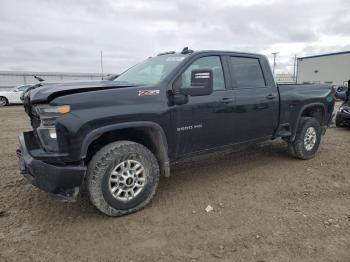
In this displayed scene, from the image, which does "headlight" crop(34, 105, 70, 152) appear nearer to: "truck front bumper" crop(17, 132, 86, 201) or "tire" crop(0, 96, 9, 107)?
"truck front bumper" crop(17, 132, 86, 201)

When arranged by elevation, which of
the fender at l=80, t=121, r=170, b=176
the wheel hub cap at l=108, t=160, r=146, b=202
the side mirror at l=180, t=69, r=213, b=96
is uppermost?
the side mirror at l=180, t=69, r=213, b=96

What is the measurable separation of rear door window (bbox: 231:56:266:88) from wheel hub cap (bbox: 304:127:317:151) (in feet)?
4.94

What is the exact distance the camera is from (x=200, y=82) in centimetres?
Result: 361

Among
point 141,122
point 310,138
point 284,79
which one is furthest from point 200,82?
point 284,79

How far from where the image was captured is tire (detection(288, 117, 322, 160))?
5754mm

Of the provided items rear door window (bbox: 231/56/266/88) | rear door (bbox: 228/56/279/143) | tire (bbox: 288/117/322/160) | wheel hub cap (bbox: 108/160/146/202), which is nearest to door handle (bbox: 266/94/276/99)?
rear door (bbox: 228/56/279/143)

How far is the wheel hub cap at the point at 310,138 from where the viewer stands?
5.86 metres

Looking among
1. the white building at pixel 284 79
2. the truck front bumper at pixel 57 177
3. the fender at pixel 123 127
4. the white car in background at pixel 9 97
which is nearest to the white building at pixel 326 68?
the white building at pixel 284 79

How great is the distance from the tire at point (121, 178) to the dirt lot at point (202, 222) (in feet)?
0.59

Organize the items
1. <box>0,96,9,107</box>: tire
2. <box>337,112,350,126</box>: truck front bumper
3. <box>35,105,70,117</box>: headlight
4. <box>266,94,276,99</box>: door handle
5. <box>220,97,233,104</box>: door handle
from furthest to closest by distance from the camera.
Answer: <box>0,96,9,107</box>: tire < <box>337,112,350,126</box>: truck front bumper < <box>266,94,276,99</box>: door handle < <box>220,97,233,104</box>: door handle < <box>35,105,70,117</box>: headlight

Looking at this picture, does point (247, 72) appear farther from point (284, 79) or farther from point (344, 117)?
point (284, 79)

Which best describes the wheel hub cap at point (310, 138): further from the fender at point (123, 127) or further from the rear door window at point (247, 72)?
the fender at point (123, 127)

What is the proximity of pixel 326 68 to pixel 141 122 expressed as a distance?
4019 centimetres

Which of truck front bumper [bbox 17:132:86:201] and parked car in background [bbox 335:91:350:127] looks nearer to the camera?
truck front bumper [bbox 17:132:86:201]
